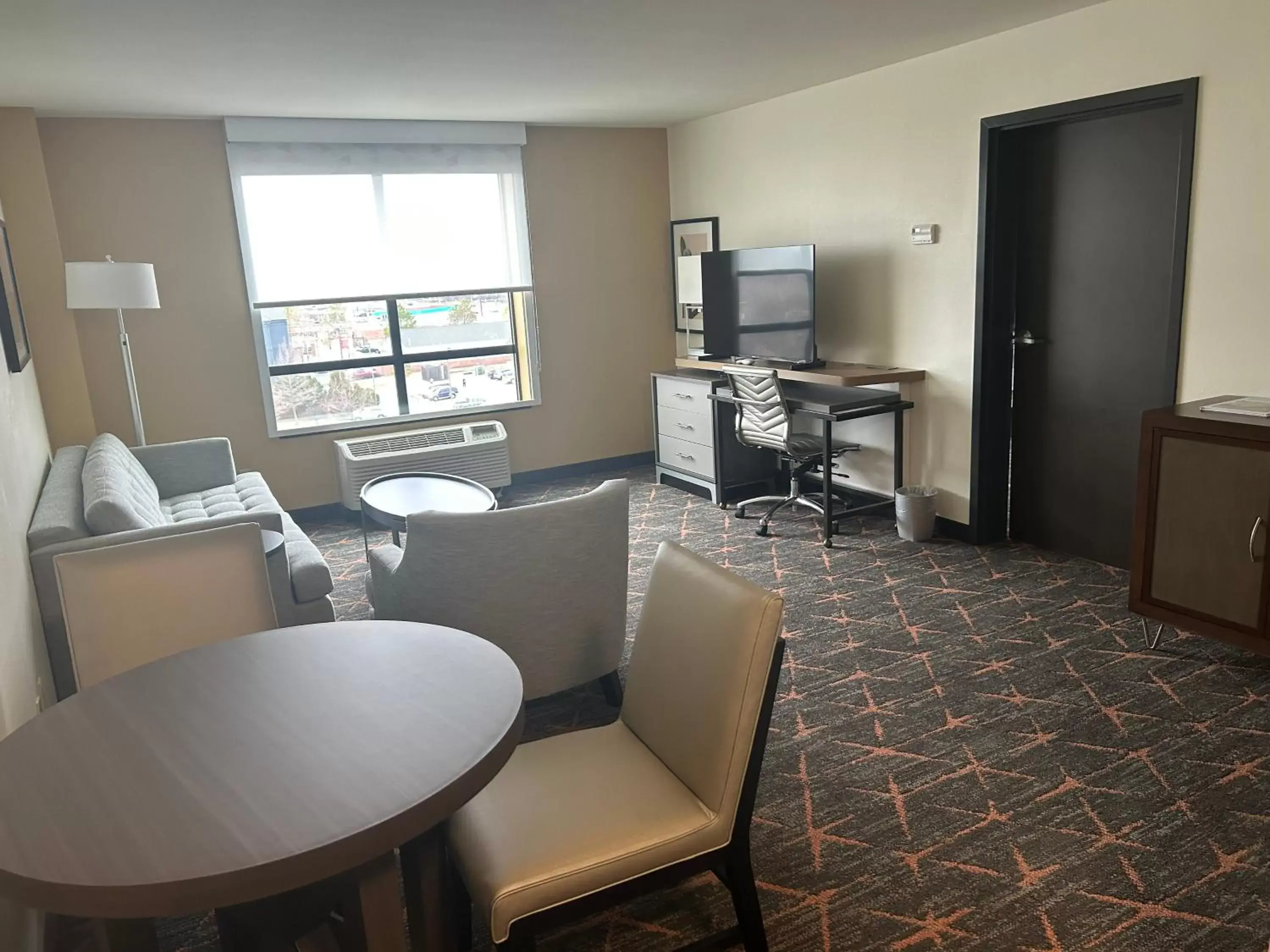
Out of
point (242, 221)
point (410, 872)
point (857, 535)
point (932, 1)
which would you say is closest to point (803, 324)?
point (857, 535)

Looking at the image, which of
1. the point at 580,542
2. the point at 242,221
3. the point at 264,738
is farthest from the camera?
the point at 242,221

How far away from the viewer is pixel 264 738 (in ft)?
4.90

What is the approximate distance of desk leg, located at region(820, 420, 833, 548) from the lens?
4602mm

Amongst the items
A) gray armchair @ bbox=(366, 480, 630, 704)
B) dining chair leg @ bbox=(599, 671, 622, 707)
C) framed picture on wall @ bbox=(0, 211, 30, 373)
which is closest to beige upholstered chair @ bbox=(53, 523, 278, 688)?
gray armchair @ bbox=(366, 480, 630, 704)

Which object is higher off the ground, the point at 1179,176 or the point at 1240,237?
the point at 1179,176

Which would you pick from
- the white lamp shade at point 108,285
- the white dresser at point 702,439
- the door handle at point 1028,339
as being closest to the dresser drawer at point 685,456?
the white dresser at point 702,439

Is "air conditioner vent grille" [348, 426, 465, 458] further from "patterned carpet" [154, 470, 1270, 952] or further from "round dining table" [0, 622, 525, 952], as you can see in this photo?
"round dining table" [0, 622, 525, 952]

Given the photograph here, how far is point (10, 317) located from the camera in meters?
3.71

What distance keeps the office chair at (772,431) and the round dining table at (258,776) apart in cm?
312

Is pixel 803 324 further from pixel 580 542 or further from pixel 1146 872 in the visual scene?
pixel 1146 872

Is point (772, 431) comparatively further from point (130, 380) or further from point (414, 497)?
point (130, 380)

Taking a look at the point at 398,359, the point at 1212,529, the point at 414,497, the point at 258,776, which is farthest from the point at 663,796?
the point at 398,359

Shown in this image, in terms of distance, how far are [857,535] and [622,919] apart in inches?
123

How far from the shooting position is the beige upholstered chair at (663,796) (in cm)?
157
